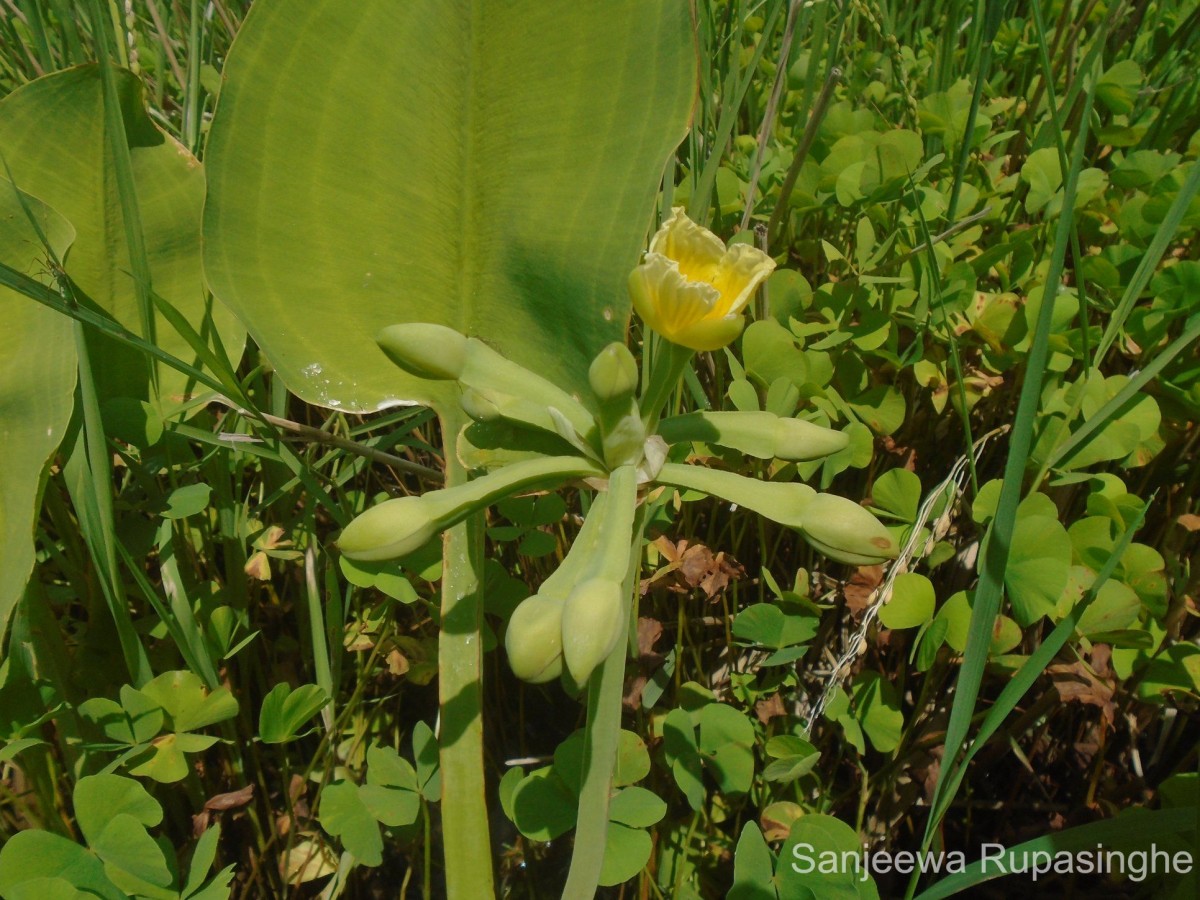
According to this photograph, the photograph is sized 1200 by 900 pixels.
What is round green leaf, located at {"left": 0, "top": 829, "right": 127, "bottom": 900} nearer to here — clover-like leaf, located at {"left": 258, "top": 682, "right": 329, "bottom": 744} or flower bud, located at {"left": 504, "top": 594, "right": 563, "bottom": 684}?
clover-like leaf, located at {"left": 258, "top": 682, "right": 329, "bottom": 744}

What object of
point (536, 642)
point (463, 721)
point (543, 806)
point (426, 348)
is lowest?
point (543, 806)

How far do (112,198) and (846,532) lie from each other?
2.72ft

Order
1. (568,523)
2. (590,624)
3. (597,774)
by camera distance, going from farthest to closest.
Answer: (568,523) < (597,774) < (590,624)

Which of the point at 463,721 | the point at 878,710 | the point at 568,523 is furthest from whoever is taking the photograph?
the point at 568,523

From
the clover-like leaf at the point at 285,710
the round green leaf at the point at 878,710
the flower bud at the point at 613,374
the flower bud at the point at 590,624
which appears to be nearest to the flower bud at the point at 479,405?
the flower bud at the point at 613,374

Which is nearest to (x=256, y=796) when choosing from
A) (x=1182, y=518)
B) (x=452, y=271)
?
(x=452, y=271)

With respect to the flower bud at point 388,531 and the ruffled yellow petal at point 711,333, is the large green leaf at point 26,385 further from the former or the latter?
the ruffled yellow petal at point 711,333

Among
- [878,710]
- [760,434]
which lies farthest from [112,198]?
[878,710]

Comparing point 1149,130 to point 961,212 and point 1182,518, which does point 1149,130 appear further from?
point 1182,518

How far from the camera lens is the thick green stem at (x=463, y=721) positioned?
0.83 meters

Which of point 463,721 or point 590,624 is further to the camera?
point 463,721

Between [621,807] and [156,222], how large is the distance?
2.57 ft

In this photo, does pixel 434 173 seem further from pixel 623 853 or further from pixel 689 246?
pixel 623 853

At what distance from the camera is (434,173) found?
3.05ft
